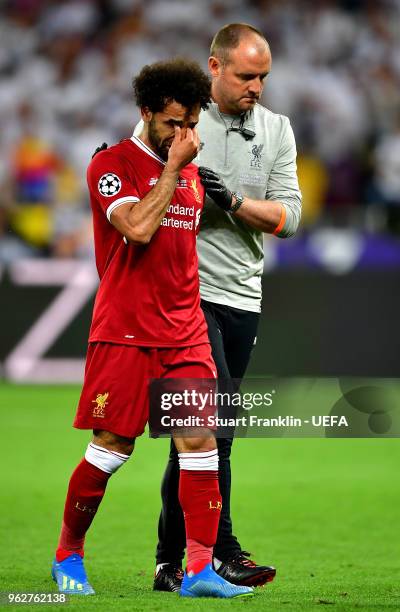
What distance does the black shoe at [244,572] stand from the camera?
4.83 metres

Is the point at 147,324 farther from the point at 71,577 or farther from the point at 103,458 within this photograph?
the point at 71,577

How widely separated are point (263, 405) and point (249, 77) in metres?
1.44

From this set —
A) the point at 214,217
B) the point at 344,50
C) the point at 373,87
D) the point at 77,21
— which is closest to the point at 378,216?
Result: the point at 373,87

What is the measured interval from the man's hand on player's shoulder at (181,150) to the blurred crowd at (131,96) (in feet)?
27.0

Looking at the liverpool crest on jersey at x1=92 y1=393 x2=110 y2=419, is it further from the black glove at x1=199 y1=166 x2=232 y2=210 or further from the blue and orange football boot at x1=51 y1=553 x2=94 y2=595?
the black glove at x1=199 y1=166 x2=232 y2=210

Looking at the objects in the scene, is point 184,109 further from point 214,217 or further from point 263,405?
point 263,405

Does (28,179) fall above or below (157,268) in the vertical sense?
above

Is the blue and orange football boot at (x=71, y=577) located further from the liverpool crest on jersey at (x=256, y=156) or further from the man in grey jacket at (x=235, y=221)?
the liverpool crest on jersey at (x=256, y=156)

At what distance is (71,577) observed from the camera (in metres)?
4.53

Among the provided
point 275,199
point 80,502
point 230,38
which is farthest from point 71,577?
point 230,38

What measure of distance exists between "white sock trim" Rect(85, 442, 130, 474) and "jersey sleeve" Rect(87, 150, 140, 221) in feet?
2.90

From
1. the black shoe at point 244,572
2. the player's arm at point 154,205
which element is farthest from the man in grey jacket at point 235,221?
the player's arm at point 154,205

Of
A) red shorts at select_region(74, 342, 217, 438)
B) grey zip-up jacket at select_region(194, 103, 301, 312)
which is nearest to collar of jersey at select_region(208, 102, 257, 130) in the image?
grey zip-up jacket at select_region(194, 103, 301, 312)

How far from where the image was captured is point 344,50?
625 inches
